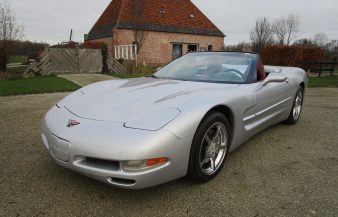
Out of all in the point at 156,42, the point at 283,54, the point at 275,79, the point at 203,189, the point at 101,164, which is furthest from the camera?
the point at 156,42

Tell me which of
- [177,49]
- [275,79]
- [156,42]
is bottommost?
[275,79]

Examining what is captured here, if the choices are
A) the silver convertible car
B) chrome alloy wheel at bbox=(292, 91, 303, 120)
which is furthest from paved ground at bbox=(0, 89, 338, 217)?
chrome alloy wheel at bbox=(292, 91, 303, 120)

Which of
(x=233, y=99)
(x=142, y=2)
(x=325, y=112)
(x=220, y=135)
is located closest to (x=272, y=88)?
(x=233, y=99)

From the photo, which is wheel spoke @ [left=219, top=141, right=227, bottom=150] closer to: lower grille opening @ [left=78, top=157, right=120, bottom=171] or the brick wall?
lower grille opening @ [left=78, top=157, right=120, bottom=171]

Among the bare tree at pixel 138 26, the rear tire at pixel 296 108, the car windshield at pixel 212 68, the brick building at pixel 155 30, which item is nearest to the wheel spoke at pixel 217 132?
the car windshield at pixel 212 68

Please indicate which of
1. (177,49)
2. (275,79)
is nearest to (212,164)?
(275,79)

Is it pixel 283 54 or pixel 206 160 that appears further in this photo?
pixel 283 54

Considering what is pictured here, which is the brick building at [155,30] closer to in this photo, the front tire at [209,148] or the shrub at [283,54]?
the shrub at [283,54]

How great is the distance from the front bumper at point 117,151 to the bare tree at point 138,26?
752 inches

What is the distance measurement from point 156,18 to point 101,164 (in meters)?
22.0

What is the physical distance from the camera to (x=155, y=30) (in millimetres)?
22281

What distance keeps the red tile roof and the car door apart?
18.3m

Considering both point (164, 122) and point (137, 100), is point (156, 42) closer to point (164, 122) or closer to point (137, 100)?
point (137, 100)

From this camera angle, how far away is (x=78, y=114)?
101 inches
